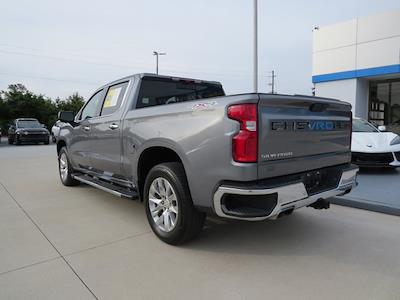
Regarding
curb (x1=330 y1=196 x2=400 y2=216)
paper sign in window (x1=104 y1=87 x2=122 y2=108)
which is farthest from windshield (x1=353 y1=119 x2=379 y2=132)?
paper sign in window (x1=104 y1=87 x2=122 y2=108)

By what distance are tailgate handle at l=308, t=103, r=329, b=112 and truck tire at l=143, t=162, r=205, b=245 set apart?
4.76ft

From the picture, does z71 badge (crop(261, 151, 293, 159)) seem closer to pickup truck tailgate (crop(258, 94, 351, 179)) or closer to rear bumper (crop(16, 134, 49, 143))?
pickup truck tailgate (crop(258, 94, 351, 179))

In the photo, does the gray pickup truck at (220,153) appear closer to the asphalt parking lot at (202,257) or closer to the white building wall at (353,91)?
the asphalt parking lot at (202,257)

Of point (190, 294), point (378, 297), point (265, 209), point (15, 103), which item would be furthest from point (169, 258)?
point (15, 103)

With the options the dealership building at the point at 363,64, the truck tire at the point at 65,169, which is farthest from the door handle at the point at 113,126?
A: the dealership building at the point at 363,64

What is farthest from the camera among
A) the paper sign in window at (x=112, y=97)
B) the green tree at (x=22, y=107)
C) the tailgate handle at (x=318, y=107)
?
the green tree at (x=22, y=107)

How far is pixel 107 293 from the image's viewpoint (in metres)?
2.73

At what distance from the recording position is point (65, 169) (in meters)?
6.82

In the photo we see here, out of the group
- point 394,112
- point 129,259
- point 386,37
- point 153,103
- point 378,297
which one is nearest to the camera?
point 378,297

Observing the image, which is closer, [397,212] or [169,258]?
[169,258]

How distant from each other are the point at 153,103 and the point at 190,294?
266 centimetres

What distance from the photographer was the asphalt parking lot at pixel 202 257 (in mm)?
2775

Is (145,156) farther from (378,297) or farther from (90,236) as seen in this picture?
(378,297)

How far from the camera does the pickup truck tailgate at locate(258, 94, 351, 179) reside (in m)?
2.96
